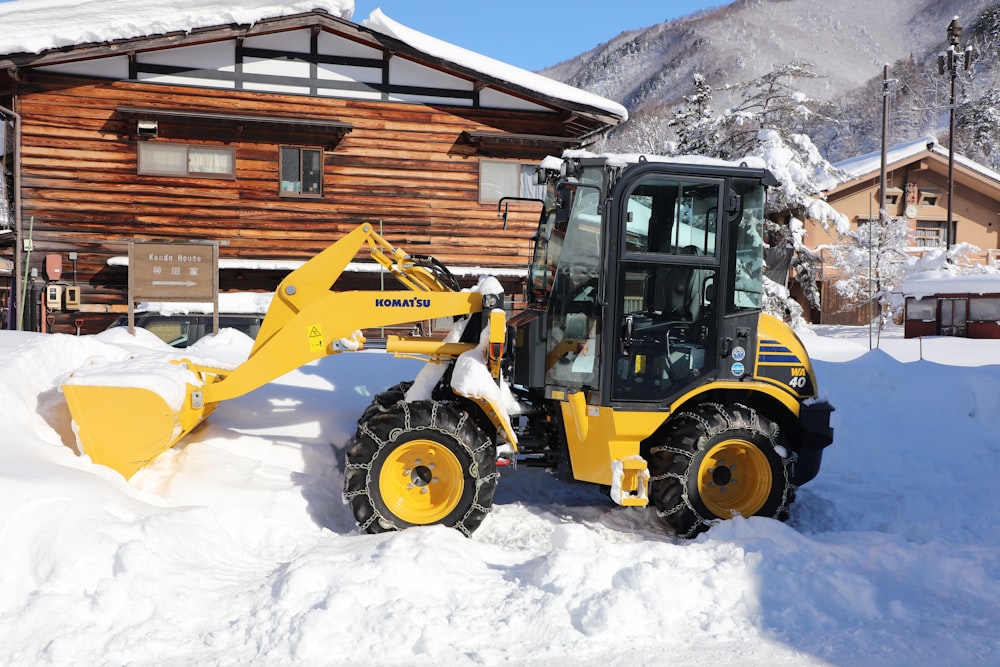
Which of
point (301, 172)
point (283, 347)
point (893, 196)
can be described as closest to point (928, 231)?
point (893, 196)

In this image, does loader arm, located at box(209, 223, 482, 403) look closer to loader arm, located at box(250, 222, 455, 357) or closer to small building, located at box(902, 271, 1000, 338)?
loader arm, located at box(250, 222, 455, 357)

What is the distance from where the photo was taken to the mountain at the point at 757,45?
14950 cm

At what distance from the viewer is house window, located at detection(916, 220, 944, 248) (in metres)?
32.4

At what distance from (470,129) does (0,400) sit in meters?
11.9

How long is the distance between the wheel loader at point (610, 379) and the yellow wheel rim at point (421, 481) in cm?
1

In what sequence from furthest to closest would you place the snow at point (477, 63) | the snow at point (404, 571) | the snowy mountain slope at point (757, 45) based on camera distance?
1. the snowy mountain slope at point (757, 45)
2. the snow at point (477, 63)
3. the snow at point (404, 571)

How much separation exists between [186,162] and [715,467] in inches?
486

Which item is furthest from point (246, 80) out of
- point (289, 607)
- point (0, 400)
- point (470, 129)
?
point (289, 607)

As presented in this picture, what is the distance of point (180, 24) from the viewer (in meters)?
13.8

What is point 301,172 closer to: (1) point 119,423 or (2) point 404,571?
(1) point 119,423

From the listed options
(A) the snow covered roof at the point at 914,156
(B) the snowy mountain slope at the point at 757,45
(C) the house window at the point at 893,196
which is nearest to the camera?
(A) the snow covered roof at the point at 914,156

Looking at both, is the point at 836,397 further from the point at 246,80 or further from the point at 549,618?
the point at 246,80

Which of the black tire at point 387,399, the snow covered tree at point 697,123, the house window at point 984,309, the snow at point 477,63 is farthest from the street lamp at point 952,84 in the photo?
the black tire at point 387,399

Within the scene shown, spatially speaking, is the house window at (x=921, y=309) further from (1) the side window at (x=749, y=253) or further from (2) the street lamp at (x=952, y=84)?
(1) the side window at (x=749, y=253)
